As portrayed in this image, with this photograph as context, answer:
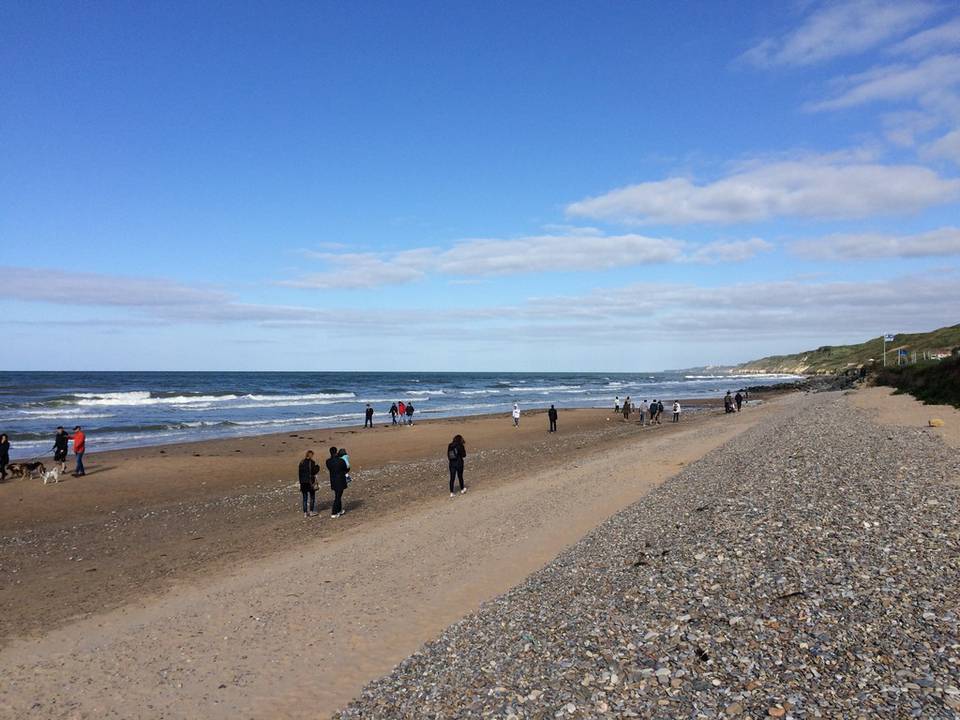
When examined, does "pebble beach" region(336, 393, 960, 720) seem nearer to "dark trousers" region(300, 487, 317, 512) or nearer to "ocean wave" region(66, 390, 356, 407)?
"dark trousers" region(300, 487, 317, 512)

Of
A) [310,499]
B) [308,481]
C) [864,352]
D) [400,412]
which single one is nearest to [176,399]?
[400,412]

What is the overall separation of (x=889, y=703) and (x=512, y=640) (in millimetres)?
3630

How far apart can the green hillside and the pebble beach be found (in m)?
50.1

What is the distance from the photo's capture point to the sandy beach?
7.84 m

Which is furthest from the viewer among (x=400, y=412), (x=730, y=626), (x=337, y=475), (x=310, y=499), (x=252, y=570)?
(x=400, y=412)

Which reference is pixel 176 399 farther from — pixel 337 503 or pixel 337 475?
pixel 337 475

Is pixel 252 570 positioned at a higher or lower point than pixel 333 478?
lower

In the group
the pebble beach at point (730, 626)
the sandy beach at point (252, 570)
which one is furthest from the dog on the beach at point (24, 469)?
the pebble beach at point (730, 626)

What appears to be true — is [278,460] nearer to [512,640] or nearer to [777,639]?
[512,640]

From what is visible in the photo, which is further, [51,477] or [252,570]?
[51,477]

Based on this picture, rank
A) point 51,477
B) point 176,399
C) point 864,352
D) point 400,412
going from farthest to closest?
point 864,352 < point 176,399 < point 400,412 < point 51,477

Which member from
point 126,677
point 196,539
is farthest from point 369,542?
point 126,677

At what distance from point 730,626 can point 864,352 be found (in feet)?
435

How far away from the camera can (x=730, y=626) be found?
6.68 metres
